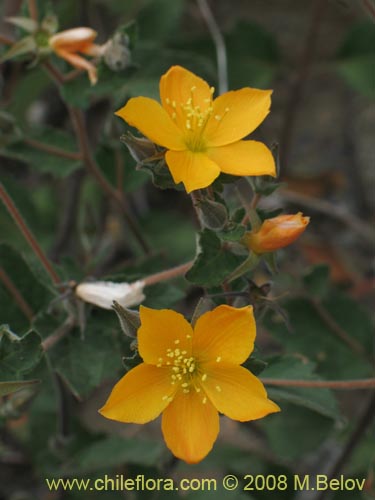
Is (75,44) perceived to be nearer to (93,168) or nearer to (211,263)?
(93,168)

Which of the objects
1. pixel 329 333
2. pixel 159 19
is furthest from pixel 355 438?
pixel 159 19

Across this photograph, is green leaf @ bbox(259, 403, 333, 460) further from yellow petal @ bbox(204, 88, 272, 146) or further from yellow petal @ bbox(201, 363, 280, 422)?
yellow petal @ bbox(204, 88, 272, 146)

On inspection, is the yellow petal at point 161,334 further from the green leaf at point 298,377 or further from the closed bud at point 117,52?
the closed bud at point 117,52

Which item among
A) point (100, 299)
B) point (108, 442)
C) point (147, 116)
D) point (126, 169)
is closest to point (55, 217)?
point (126, 169)

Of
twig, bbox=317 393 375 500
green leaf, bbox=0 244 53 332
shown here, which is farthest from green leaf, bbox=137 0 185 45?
twig, bbox=317 393 375 500

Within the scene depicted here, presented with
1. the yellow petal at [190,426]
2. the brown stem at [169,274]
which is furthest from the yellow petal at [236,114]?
the yellow petal at [190,426]

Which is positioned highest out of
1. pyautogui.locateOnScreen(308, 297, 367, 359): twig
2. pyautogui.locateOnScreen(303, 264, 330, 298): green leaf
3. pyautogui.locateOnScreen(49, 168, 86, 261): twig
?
pyautogui.locateOnScreen(49, 168, 86, 261): twig

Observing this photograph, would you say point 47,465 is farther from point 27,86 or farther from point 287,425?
point 27,86
